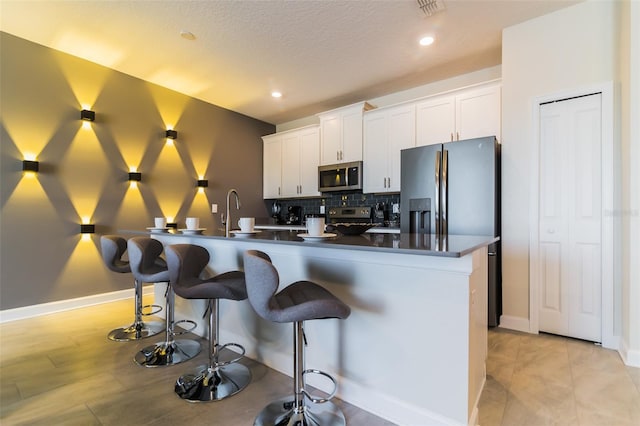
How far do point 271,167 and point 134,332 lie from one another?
3.51m

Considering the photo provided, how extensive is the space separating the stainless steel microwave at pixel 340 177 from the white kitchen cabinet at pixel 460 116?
3.08ft

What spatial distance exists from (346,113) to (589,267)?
3.30m

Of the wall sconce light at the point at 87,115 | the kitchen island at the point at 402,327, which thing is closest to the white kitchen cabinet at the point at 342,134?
the kitchen island at the point at 402,327

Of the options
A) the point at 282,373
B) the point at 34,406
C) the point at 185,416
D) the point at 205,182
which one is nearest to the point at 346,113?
the point at 205,182

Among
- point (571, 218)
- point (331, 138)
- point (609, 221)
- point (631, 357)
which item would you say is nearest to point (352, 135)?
point (331, 138)

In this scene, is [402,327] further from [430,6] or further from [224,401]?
[430,6]

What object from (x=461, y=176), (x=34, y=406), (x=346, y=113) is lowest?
(x=34, y=406)

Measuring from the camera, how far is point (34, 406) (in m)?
1.66

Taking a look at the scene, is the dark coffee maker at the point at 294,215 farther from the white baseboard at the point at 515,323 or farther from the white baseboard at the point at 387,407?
the white baseboard at the point at 387,407

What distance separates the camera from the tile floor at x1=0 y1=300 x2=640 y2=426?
5.09 feet

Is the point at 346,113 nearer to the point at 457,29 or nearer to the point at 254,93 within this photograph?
the point at 254,93

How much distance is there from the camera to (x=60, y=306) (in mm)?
3355

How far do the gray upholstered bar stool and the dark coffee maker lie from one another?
371 centimetres

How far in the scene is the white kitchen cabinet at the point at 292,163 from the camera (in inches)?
192
